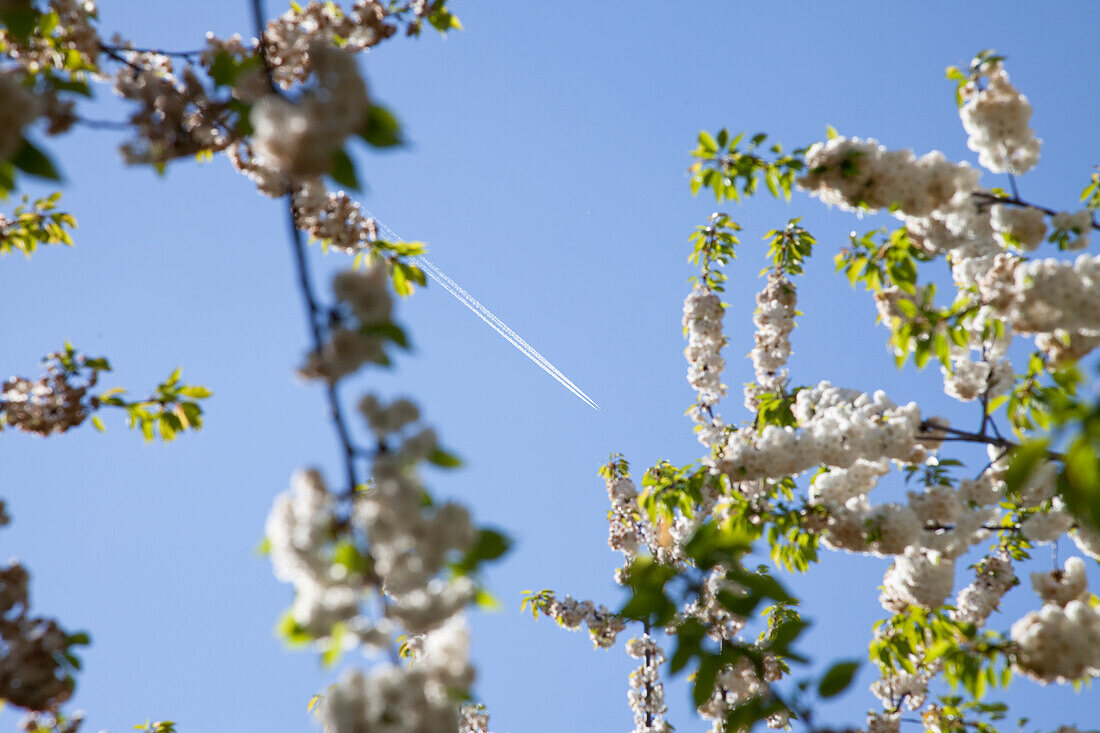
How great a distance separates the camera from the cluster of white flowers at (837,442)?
3.63 meters

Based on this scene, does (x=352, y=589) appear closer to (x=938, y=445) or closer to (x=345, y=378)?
(x=345, y=378)

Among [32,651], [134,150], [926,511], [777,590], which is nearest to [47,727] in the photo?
[32,651]

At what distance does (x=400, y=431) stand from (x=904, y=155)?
8.58ft

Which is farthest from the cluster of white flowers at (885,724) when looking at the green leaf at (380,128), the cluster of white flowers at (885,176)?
the green leaf at (380,128)

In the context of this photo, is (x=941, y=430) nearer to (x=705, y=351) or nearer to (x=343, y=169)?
(x=705, y=351)

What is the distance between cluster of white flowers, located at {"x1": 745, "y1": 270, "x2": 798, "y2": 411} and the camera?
539 centimetres

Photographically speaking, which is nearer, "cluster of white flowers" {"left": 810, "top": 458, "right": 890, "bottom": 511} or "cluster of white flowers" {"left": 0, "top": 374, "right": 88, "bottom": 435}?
"cluster of white flowers" {"left": 0, "top": 374, "right": 88, "bottom": 435}

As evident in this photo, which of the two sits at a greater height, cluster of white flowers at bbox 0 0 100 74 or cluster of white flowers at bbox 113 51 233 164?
cluster of white flowers at bbox 0 0 100 74

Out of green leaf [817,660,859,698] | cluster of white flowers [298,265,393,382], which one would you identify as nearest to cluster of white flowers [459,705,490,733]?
green leaf [817,660,859,698]

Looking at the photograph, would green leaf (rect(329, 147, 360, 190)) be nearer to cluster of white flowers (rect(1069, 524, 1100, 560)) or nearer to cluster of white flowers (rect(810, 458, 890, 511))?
cluster of white flowers (rect(810, 458, 890, 511))

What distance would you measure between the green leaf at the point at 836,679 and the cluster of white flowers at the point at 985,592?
9.68 ft

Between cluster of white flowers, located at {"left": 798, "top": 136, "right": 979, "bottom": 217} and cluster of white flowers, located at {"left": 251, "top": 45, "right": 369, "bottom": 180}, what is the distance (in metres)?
2.41

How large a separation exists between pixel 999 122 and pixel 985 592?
8.37 ft

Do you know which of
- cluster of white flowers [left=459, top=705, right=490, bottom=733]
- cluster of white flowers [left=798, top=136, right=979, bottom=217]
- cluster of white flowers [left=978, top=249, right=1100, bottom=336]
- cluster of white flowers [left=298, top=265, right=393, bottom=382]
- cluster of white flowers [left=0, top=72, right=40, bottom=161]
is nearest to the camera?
cluster of white flowers [left=298, top=265, right=393, bottom=382]
